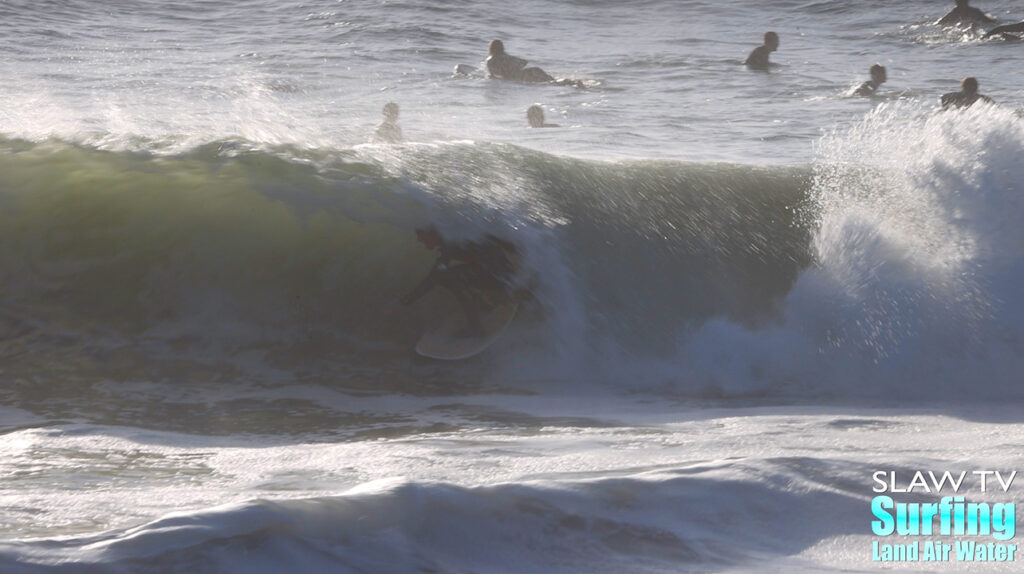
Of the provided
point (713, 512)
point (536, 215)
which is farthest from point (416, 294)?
point (713, 512)

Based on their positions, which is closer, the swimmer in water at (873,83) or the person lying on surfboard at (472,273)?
the person lying on surfboard at (472,273)

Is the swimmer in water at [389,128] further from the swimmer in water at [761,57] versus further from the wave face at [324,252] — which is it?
the swimmer in water at [761,57]

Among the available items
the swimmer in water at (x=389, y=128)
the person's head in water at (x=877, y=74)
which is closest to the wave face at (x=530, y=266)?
the swimmer in water at (x=389, y=128)

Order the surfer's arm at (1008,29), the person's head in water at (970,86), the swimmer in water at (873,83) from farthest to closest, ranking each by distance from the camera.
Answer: the surfer's arm at (1008,29) → the swimmer in water at (873,83) → the person's head in water at (970,86)

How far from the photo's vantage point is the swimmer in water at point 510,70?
1370 centimetres

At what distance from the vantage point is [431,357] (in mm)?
4703

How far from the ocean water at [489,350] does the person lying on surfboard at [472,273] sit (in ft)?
0.25

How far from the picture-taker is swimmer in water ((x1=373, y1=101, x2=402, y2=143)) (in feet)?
26.5

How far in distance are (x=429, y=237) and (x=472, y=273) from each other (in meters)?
0.34

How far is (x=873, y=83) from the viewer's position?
1279cm

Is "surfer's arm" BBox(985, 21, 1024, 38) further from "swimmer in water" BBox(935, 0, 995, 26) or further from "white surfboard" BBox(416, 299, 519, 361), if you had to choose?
"white surfboard" BBox(416, 299, 519, 361)

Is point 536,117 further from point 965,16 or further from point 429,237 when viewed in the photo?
point 965,16

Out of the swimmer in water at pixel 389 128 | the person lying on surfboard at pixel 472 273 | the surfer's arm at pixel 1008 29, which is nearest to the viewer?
the person lying on surfboard at pixel 472 273

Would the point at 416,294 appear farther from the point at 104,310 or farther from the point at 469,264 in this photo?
the point at 104,310
